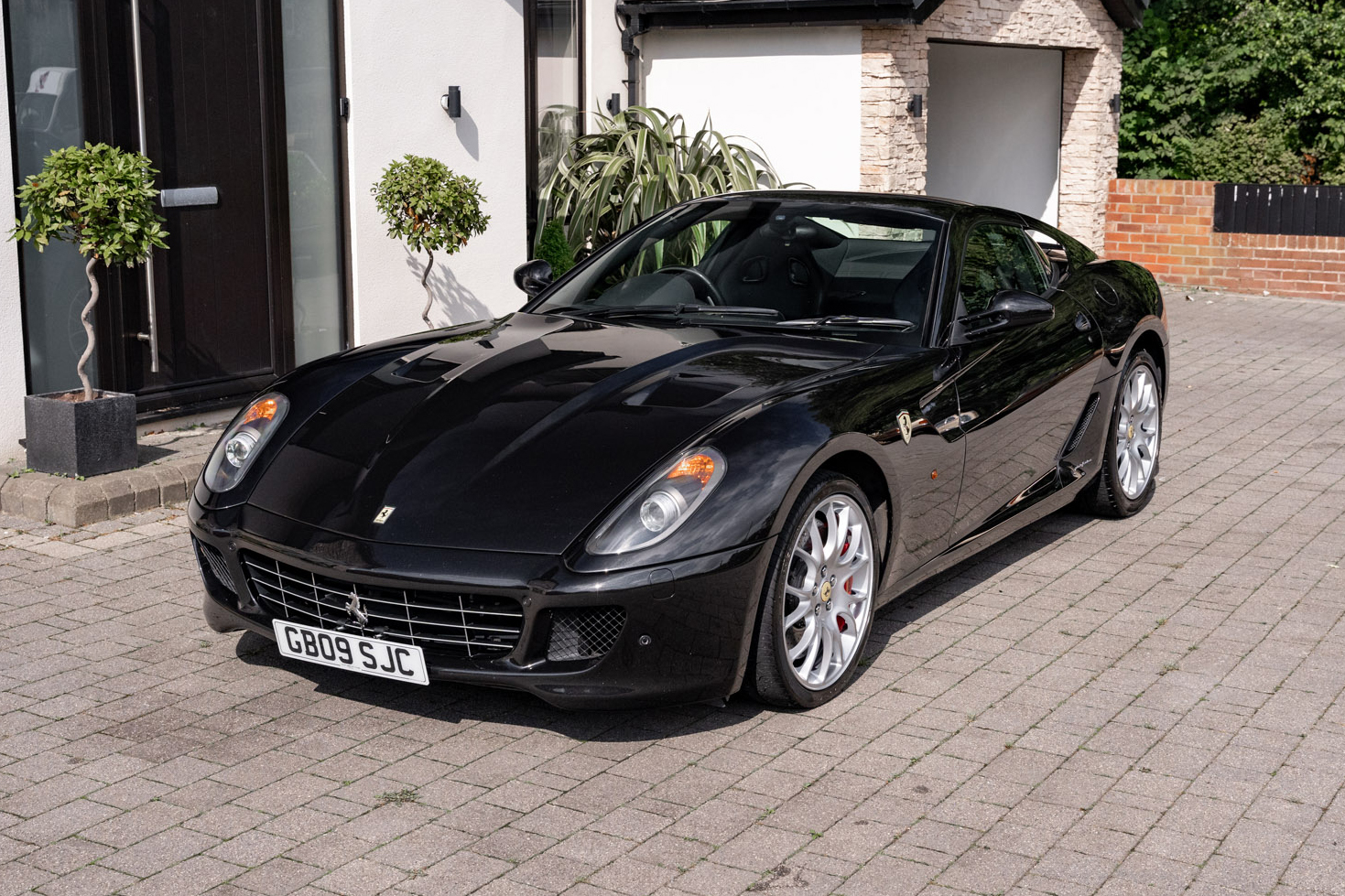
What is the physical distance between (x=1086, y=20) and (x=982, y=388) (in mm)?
11122

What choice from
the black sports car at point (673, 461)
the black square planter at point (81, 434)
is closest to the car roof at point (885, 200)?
the black sports car at point (673, 461)

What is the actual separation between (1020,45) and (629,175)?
4984mm

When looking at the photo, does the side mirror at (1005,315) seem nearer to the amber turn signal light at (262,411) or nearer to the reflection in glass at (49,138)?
the amber turn signal light at (262,411)

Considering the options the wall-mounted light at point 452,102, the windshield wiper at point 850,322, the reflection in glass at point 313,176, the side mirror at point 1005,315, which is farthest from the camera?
the wall-mounted light at point 452,102

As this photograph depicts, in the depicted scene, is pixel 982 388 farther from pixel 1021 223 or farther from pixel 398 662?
pixel 398 662

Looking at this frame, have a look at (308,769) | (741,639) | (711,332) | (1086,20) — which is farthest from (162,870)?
(1086,20)

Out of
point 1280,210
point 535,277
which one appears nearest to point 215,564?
point 535,277

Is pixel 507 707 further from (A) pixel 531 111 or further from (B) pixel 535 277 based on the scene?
(A) pixel 531 111

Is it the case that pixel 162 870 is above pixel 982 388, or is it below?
below

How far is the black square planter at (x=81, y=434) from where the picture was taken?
7039 millimetres

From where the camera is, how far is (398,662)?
427 cm

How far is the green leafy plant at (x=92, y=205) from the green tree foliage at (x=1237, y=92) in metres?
13.2

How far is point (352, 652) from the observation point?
4.34m

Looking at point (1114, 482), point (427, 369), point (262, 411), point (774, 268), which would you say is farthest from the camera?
point (1114, 482)
